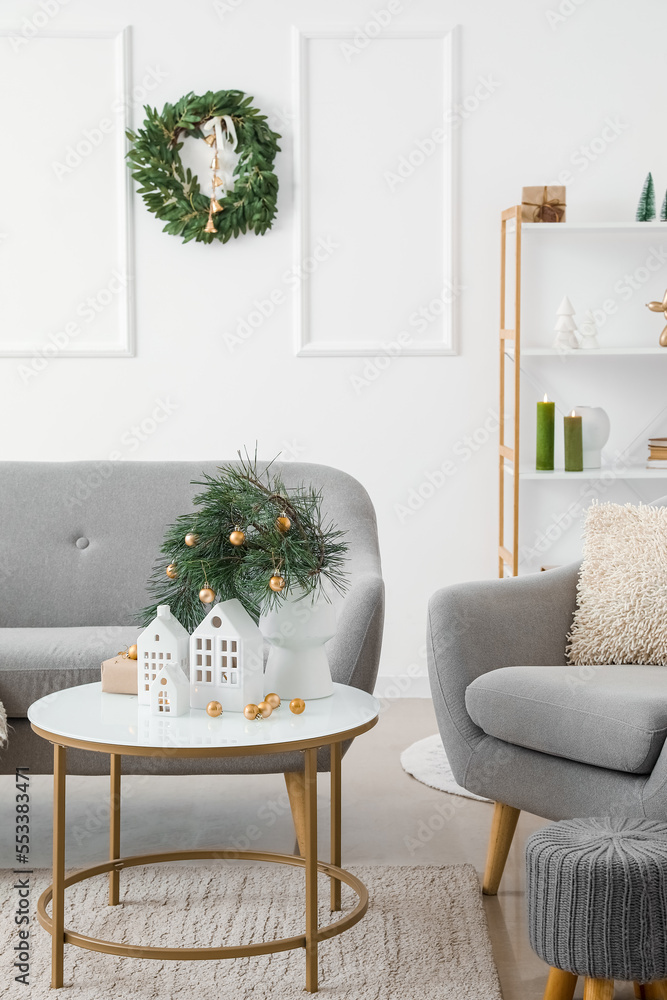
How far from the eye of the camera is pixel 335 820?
81.0 inches

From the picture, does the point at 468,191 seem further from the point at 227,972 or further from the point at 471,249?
the point at 227,972

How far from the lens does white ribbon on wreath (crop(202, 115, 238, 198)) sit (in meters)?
3.69

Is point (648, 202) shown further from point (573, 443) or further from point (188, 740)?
point (188, 740)

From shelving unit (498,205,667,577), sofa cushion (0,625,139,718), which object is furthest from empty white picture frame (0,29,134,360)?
sofa cushion (0,625,139,718)

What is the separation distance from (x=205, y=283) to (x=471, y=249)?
0.94 meters

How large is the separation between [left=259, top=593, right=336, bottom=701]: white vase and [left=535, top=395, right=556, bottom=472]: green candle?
6.15ft

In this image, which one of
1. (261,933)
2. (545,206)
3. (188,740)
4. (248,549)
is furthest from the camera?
(545,206)

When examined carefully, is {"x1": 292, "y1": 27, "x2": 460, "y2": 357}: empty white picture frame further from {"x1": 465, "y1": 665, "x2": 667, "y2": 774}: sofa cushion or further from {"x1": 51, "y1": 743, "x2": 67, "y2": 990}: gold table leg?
{"x1": 51, "y1": 743, "x2": 67, "y2": 990}: gold table leg

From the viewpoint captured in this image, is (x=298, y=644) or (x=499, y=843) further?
(x=499, y=843)

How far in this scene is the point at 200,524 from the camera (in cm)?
190

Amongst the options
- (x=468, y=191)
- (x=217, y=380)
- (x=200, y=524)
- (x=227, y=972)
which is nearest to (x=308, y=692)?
(x=200, y=524)

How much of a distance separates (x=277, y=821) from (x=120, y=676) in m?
0.86

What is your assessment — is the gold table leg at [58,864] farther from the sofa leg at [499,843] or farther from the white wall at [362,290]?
the white wall at [362,290]

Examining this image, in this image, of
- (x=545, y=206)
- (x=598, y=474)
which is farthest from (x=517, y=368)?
(x=545, y=206)
